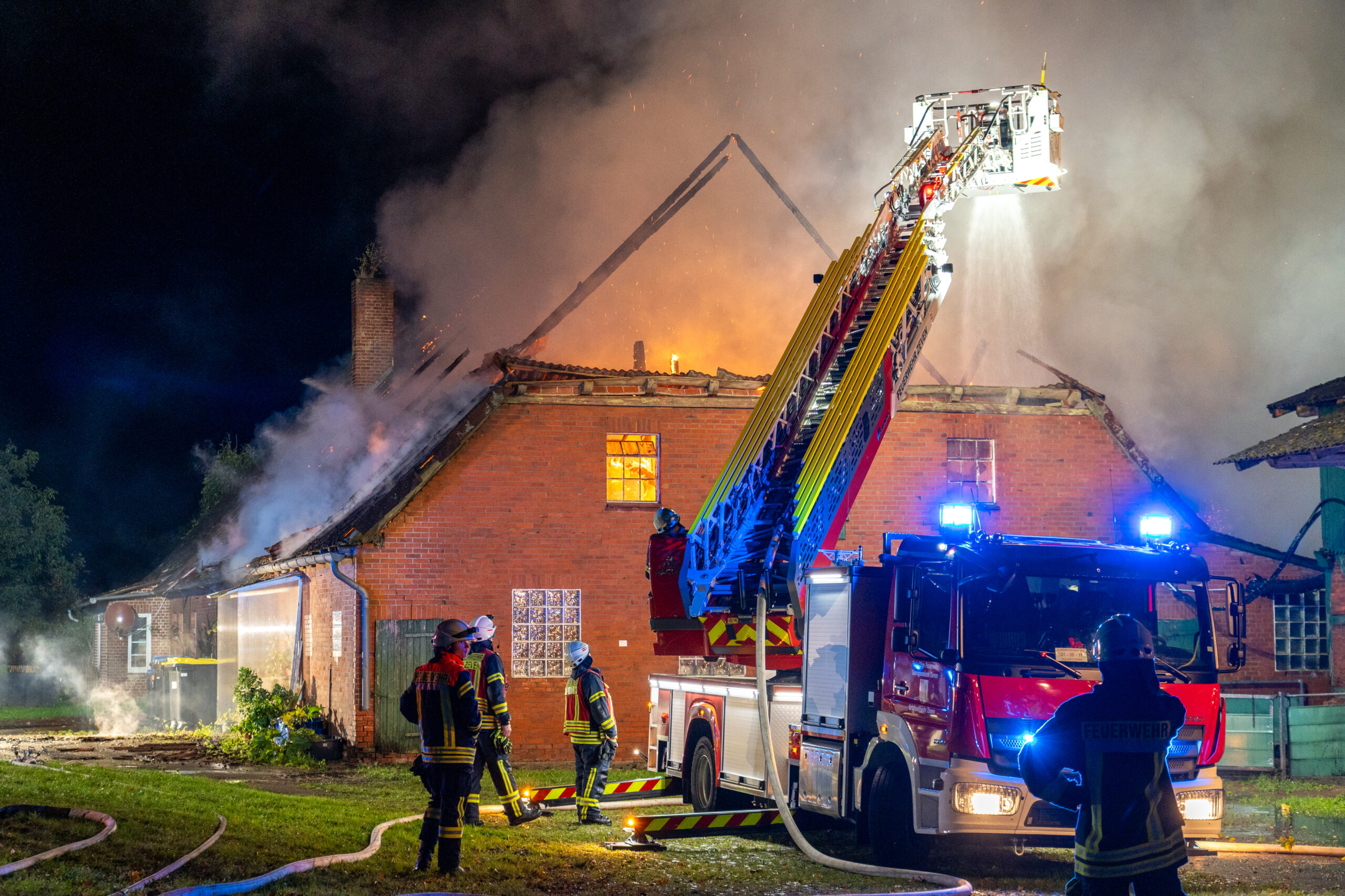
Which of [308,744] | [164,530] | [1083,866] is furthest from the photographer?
[164,530]

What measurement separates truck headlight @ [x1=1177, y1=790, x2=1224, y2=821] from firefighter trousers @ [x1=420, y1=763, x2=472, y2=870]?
14.7 feet

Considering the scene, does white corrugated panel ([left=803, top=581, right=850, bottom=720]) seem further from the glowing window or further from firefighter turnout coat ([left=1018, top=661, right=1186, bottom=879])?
the glowing window

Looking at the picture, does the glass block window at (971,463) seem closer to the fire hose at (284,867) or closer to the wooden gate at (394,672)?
the wooden gate at (394,672)

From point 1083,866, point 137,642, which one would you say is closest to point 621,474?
point 1083,866

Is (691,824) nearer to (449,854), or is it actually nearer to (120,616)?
(449,854)

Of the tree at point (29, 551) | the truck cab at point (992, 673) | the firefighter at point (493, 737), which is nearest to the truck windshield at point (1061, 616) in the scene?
the truck cab at point (992, 673)

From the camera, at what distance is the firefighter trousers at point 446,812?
8.02 meters

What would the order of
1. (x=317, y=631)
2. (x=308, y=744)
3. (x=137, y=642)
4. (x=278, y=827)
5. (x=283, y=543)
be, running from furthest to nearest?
1. (x=137, y=642)
2. (x=283, y=543)
3. (x=317, y=631)
4. (x=308, y=744)
5. (x=278, y=827)

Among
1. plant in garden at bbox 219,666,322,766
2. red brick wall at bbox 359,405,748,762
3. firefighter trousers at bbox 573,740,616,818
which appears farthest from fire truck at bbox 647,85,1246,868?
plant in garden at bbox 219,666,322,766

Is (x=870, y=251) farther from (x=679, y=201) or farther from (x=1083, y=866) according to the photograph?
(x=679, y=201)

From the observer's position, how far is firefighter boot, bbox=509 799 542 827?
10.5m

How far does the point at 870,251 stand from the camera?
10234 mm

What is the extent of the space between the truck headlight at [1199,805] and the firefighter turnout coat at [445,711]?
444 cm

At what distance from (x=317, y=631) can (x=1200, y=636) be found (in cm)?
1343
